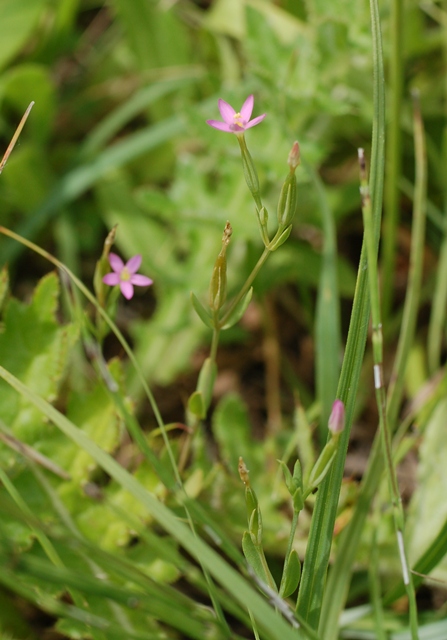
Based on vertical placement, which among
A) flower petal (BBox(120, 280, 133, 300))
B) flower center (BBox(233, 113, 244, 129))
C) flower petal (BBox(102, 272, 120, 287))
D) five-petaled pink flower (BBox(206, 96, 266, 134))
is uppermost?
five-petaled pink flower (BBox(206, 96, 266, 134))

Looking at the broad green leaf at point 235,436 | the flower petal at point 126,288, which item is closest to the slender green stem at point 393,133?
the broad green leaf at point 235,436

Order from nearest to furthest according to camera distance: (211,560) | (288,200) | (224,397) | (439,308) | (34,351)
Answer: (211,560) < (288,200) < (34,351) < (224,397) < (439,308)

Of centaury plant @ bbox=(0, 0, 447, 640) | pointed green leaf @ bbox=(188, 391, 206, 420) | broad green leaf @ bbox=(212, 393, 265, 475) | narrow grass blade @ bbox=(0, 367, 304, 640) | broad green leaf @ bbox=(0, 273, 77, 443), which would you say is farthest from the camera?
broad green leaf @ bbox=(212, 393, 265, 475)

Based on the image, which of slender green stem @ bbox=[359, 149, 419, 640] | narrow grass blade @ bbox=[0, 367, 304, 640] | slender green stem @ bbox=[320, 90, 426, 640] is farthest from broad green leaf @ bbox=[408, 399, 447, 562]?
narrow grass blade @ bbox=[0, 367, 304, 640]

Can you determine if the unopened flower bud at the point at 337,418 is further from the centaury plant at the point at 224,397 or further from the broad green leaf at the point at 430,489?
the broad green leaf at the point at 430,489

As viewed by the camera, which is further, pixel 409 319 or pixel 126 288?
pixel 409 319

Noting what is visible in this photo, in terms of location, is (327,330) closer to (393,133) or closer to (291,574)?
(393,133)

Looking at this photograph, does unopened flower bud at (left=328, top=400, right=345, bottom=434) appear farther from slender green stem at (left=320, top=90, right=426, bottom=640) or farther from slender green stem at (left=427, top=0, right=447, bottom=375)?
slender green stem at (left=427, top=0, right=447, bottom=375)

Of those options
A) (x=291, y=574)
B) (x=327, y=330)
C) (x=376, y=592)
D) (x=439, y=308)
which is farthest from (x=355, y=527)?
(x=439, y=308)

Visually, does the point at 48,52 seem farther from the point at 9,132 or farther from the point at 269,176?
the point at 269,176
